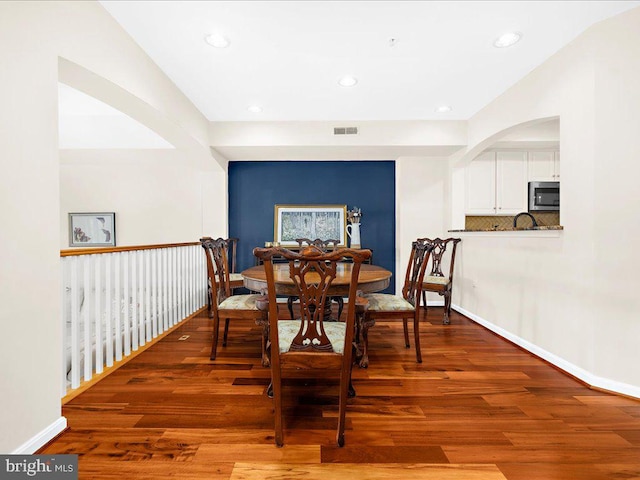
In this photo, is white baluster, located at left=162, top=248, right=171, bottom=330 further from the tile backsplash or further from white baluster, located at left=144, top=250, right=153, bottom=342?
the tile backsplash

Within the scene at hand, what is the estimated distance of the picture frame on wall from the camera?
14.8 feet

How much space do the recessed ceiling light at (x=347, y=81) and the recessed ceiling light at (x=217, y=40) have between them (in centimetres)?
107

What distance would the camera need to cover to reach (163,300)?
123 inches

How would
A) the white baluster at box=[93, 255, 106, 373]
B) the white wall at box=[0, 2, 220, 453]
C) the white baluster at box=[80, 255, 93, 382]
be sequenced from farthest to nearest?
the white baluster at box=[93, 255, 106, 373] → the white baluster at box=[80, 255, 93, 382] → the white wall at box=[0, 2, 220, 453]

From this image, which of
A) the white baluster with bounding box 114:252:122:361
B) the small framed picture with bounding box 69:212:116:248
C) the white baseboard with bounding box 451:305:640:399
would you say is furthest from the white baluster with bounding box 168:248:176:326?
the white baseboard with bounding box 451:305:640:399

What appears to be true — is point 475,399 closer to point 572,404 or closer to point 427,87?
point 572,404

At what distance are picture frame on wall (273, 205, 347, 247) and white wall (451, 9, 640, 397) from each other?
2.59 meters

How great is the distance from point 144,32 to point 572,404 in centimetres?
382

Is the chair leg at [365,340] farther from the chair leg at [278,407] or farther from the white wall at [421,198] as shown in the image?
the white wall at [421,198]

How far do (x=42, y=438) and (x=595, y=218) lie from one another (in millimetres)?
3481

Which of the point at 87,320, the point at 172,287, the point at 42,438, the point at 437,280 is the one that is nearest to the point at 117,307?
the point at 87,320

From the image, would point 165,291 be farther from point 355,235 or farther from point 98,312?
point 355,235

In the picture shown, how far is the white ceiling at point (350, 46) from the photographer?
1.93 metres

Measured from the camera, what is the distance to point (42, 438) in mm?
1422
